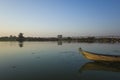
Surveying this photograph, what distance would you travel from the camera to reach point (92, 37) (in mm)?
102000

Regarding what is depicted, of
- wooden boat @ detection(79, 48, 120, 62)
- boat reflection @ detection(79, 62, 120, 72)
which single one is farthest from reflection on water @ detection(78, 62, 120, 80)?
wooden boat @ detection(79, 48, 120, 62)

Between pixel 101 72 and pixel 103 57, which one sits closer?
pixel 101 72

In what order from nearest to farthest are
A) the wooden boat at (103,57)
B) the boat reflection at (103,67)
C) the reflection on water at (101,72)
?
the reflection on water at (101,72), the boat reflection at (103,67), the wooden boat at (103,57)

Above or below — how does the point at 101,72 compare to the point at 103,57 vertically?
below

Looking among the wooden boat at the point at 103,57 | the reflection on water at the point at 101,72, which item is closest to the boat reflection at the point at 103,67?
the reflection on water at the point at 101,72

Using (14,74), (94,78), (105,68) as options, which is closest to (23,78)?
(14,74)

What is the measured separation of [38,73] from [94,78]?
4352 millimetres

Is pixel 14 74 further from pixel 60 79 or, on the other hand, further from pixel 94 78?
pixel 94 78

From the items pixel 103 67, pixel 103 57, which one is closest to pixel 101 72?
pixel 103 67

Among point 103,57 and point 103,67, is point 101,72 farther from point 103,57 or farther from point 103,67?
point 103,57

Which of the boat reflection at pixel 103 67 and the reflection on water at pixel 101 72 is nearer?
the reflection on water at pixel 101 72

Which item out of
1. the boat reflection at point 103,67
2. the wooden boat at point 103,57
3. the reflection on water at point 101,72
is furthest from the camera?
the wooden boat at point 103,57

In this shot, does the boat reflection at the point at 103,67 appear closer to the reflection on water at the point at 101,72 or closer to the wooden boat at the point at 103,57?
the reflection on water at the point at 101,72

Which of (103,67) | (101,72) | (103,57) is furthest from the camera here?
(103,57)
